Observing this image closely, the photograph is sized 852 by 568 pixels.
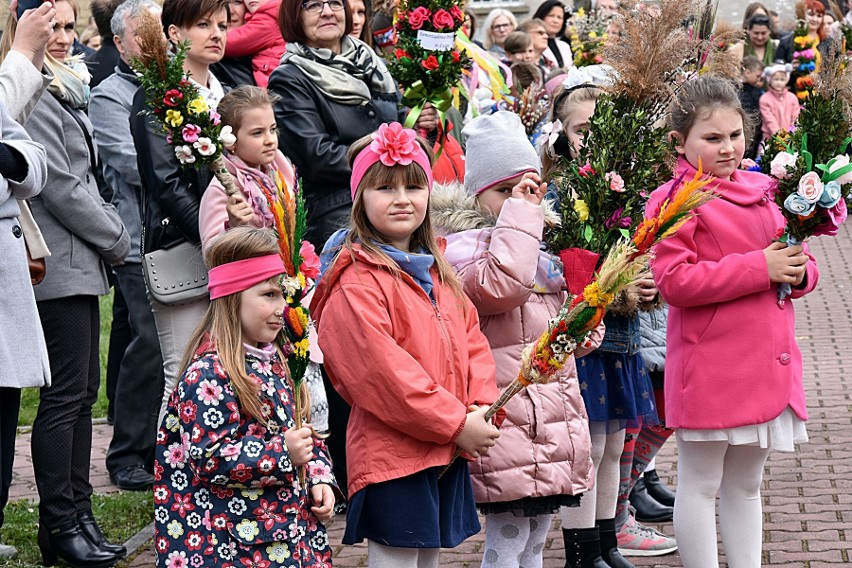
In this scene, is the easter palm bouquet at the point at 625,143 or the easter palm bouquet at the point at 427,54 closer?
the easter palm bouquet at the point at 625,143

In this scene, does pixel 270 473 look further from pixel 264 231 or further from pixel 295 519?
pixel 264 231

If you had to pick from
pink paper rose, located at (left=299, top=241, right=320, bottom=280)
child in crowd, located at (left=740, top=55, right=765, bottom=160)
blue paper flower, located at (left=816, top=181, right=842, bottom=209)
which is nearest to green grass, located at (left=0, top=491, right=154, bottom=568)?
pink paper rose, located at (left=299, top=241, right=320, bottom=280)

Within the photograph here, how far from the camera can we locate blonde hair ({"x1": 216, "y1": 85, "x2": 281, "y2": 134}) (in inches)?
212

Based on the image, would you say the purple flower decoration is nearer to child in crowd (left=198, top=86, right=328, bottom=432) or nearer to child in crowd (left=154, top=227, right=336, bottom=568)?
child in crowd (left=154, top=227, right=336, bottom=568)

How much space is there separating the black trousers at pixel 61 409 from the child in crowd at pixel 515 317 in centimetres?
173

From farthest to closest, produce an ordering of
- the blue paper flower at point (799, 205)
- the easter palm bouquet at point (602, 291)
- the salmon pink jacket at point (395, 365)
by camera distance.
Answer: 1. the blue paper flower at point (799, 205)
2. the salmon pink jacket at point (395, 365)
3. the easter palm bouquet at point (602, 291)

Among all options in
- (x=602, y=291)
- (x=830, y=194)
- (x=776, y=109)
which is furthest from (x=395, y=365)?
(x=776, y=109)

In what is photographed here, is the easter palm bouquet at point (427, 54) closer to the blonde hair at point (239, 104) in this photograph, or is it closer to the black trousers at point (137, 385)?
the blonde hair at point (239, 104)

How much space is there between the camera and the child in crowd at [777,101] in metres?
16.8

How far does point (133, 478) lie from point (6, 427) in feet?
5.62

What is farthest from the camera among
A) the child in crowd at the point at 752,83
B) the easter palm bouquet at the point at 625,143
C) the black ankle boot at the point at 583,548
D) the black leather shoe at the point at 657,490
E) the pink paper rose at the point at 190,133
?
the child in crowd at the point at 752,83

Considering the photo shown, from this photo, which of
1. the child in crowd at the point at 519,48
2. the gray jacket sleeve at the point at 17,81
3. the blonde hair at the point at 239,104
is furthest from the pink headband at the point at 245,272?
the child in crowd at the point at 519,48

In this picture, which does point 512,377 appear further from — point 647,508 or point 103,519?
point 103,519

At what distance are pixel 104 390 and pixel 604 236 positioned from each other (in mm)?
6178
